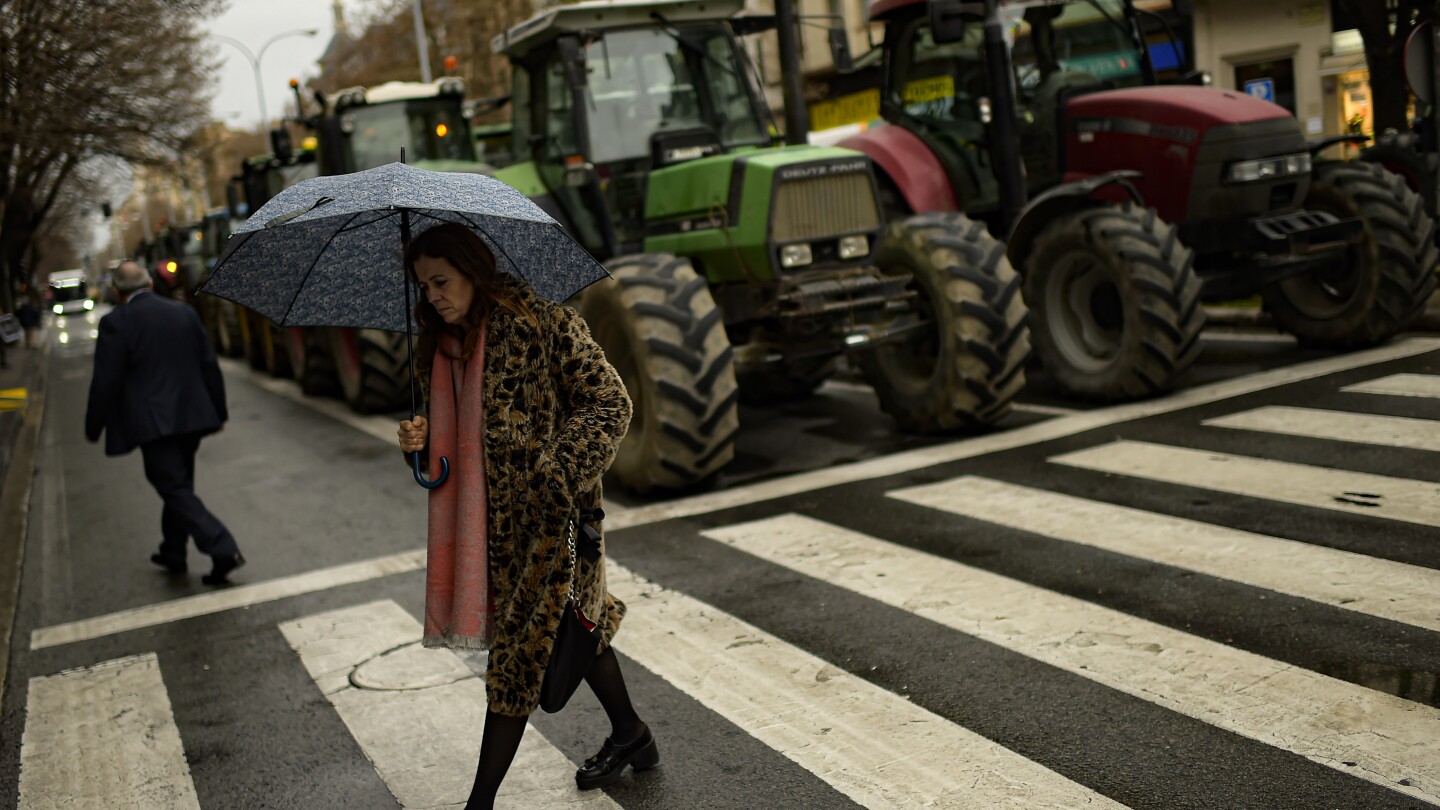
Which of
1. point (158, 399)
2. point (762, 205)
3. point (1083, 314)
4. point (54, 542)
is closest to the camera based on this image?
point (158, 399)

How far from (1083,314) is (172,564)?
634 cm

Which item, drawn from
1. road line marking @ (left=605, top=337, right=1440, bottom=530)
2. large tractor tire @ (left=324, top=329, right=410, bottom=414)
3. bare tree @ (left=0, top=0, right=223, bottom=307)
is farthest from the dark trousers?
bare tree @ (left=0, top=0, right=223, bottom=307)

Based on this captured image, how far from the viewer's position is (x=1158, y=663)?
16.1 feet

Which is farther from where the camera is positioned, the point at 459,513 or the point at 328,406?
the point at 328,406

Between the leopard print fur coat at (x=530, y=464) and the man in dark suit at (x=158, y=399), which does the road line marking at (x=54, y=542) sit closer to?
the man in dark suit at (x=158, y=399)

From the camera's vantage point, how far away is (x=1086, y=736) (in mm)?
4344

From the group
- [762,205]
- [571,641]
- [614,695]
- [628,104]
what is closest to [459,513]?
[571,641]

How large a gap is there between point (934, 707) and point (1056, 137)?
7034 mm

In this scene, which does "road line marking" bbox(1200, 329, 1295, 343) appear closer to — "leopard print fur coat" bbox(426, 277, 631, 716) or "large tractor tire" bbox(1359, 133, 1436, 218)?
"large tractor tire" bbox(1359, 133, 1436, 218)

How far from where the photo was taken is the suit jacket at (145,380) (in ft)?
24.9

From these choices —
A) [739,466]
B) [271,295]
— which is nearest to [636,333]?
[739,466]

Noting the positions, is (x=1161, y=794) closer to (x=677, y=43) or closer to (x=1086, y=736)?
(x=1086, y=736)

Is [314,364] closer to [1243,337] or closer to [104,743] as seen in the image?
[1243,337]

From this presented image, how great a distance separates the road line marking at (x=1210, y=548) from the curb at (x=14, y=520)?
4.72m
